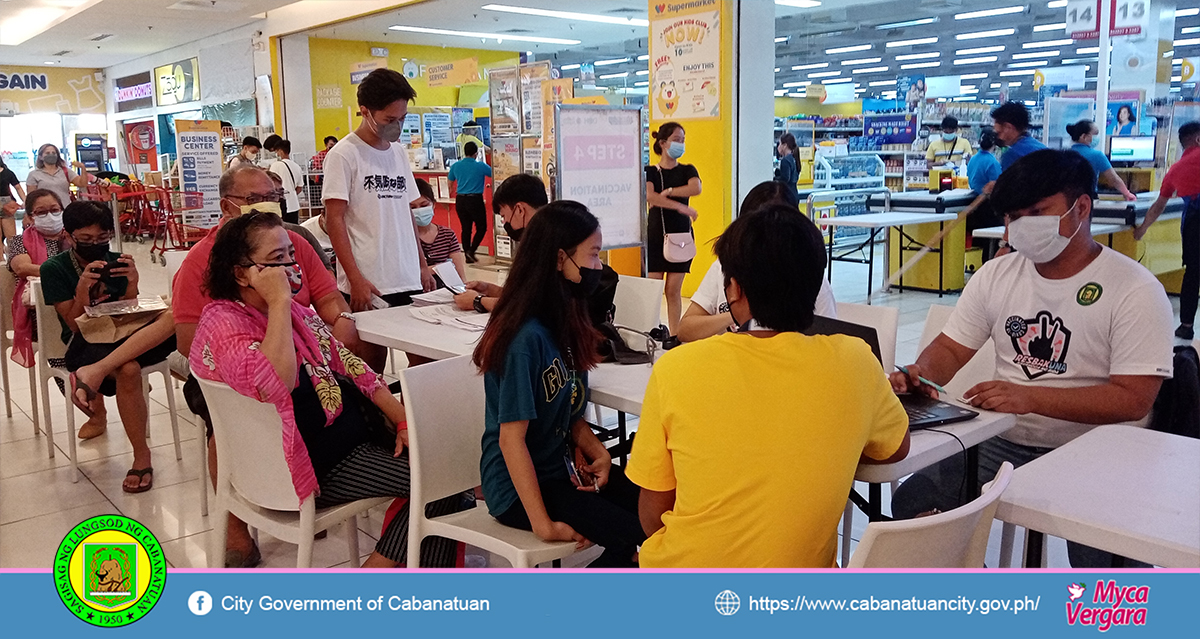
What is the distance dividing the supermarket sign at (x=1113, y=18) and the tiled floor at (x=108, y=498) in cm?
729

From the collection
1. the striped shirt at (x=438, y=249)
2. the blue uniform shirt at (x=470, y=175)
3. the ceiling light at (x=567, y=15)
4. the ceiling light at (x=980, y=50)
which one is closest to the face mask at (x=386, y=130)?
the striped shirt at (x=438, y=249)

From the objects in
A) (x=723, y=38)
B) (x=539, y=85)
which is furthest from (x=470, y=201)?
(x=723, y=38)

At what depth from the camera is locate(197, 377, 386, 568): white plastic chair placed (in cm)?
217

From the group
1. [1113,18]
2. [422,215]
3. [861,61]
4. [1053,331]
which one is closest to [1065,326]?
[1053,331]

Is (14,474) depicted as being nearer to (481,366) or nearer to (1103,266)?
(481,366)

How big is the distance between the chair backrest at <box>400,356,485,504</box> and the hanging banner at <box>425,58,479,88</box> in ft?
31.6

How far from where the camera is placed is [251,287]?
2350 mm

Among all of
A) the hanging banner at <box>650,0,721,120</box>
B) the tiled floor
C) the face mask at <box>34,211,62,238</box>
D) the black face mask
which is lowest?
the tiled floor

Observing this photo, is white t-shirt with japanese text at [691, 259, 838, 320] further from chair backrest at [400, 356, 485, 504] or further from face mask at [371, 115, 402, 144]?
face mask at [371, 115, 402, 144]

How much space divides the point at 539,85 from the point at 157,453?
5.32 meters

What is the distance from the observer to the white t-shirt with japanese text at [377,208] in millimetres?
3506

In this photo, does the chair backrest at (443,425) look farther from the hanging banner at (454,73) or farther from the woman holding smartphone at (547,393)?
the hanging banner at (454,73)

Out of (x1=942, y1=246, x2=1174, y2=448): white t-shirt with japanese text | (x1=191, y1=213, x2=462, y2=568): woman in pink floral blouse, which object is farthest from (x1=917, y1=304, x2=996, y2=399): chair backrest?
(x1=191, y1=213, x2=462, y2=568): woman in pink floral blouse
